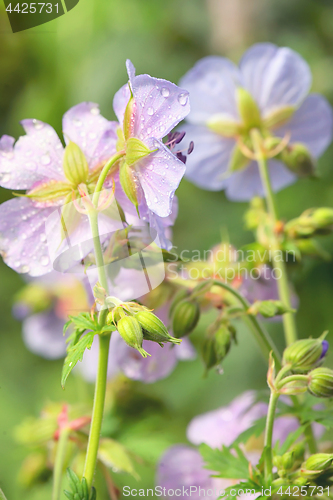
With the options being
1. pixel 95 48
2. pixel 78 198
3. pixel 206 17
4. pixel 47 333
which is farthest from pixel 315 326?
pixel 206 17

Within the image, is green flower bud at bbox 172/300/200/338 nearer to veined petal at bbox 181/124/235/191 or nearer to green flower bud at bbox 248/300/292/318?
green flower bud at bbox 248/300/292/318

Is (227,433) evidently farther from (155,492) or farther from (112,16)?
(112,16)

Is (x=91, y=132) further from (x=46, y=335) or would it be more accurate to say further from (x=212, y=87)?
(x=46, y=335)

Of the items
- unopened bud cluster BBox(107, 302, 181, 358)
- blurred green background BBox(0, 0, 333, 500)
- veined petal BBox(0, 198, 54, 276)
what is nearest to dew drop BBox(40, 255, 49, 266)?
veined petal BBox(0, 198, 54, 276)

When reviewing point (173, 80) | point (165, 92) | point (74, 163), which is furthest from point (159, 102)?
point (173, 80)

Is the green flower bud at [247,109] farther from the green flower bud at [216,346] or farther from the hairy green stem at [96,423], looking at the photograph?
the hairy green stem at [96,423]

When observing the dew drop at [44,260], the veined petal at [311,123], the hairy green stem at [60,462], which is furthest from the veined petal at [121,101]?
the veined petal at [311,123]
